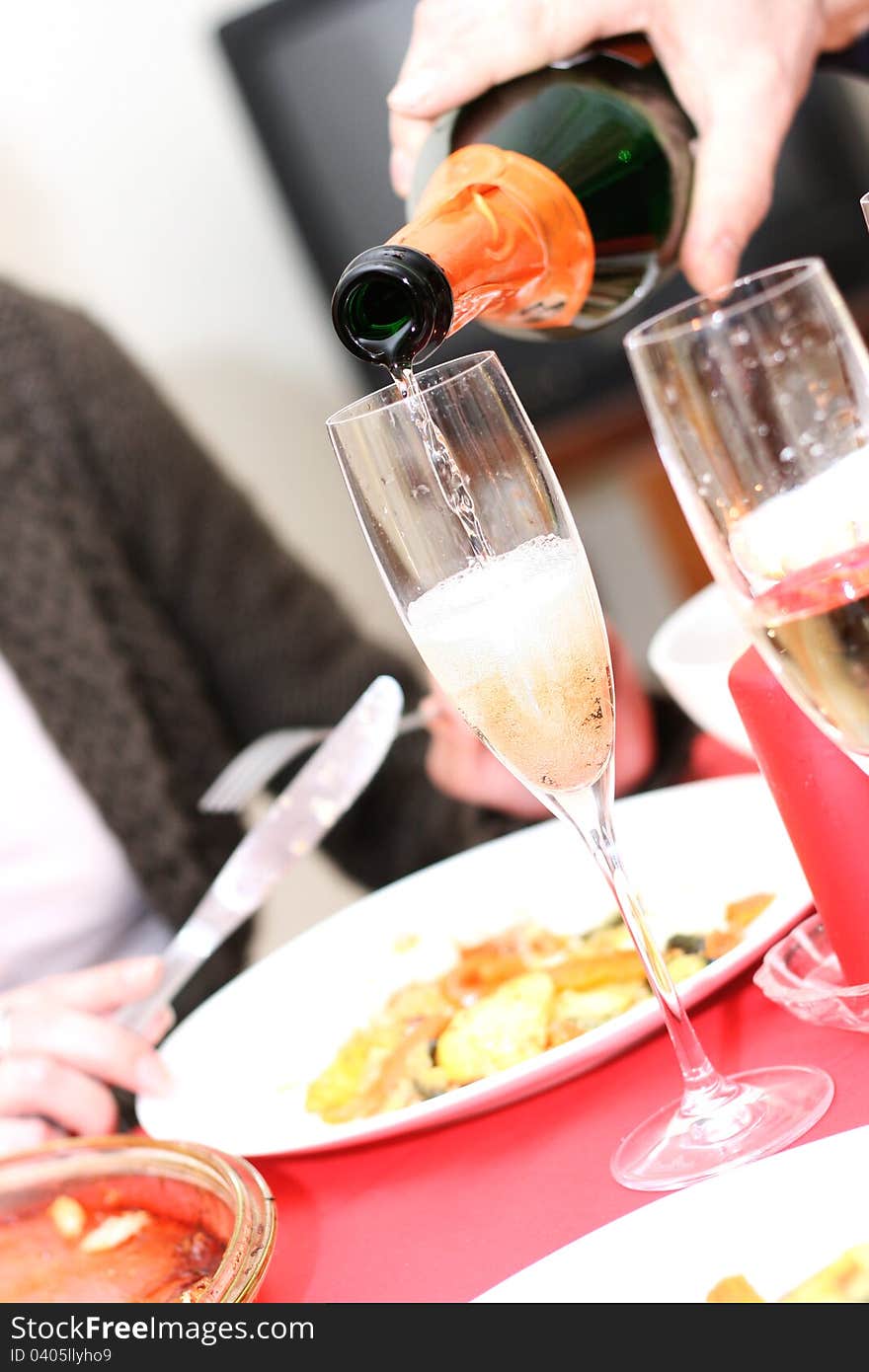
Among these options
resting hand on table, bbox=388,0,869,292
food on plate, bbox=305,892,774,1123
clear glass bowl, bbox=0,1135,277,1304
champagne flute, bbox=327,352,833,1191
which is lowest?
food on plate, bbox=305,892,774,1123

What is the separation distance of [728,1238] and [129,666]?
50.3 inches

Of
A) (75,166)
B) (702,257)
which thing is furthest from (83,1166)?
(75,166)

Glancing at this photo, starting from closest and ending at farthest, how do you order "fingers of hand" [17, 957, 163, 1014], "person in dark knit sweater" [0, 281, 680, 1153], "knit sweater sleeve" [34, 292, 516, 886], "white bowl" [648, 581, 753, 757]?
"white bowl" [648, 581, 753, 757] < "fingers of hand" [17, 957, 163, 1014] < "person in dark knit sweater" [0, 281, 680, 1153] < "knit sweater sleeve" [34, 292, 516, 886]

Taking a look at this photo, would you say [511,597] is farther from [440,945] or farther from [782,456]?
[440,945]

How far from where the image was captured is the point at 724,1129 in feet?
1.86

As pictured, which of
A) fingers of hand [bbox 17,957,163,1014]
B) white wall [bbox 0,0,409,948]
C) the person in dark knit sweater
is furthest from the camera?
white wall [bbox 0,0,409,948]

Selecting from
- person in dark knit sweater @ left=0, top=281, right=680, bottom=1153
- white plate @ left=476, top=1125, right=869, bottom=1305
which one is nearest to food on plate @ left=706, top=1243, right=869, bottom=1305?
white plate @ left=476, top=1125, right=869, bottom=1305

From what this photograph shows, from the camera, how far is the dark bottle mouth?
55 cm

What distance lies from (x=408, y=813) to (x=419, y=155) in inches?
33.4

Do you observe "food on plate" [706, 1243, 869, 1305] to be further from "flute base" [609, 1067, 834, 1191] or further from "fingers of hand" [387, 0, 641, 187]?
"fingers of hand" [387, 0, 641, 187]

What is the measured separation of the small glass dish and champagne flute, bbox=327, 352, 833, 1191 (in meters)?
0.03

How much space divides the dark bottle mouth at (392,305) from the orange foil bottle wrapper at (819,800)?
0.20 metres
